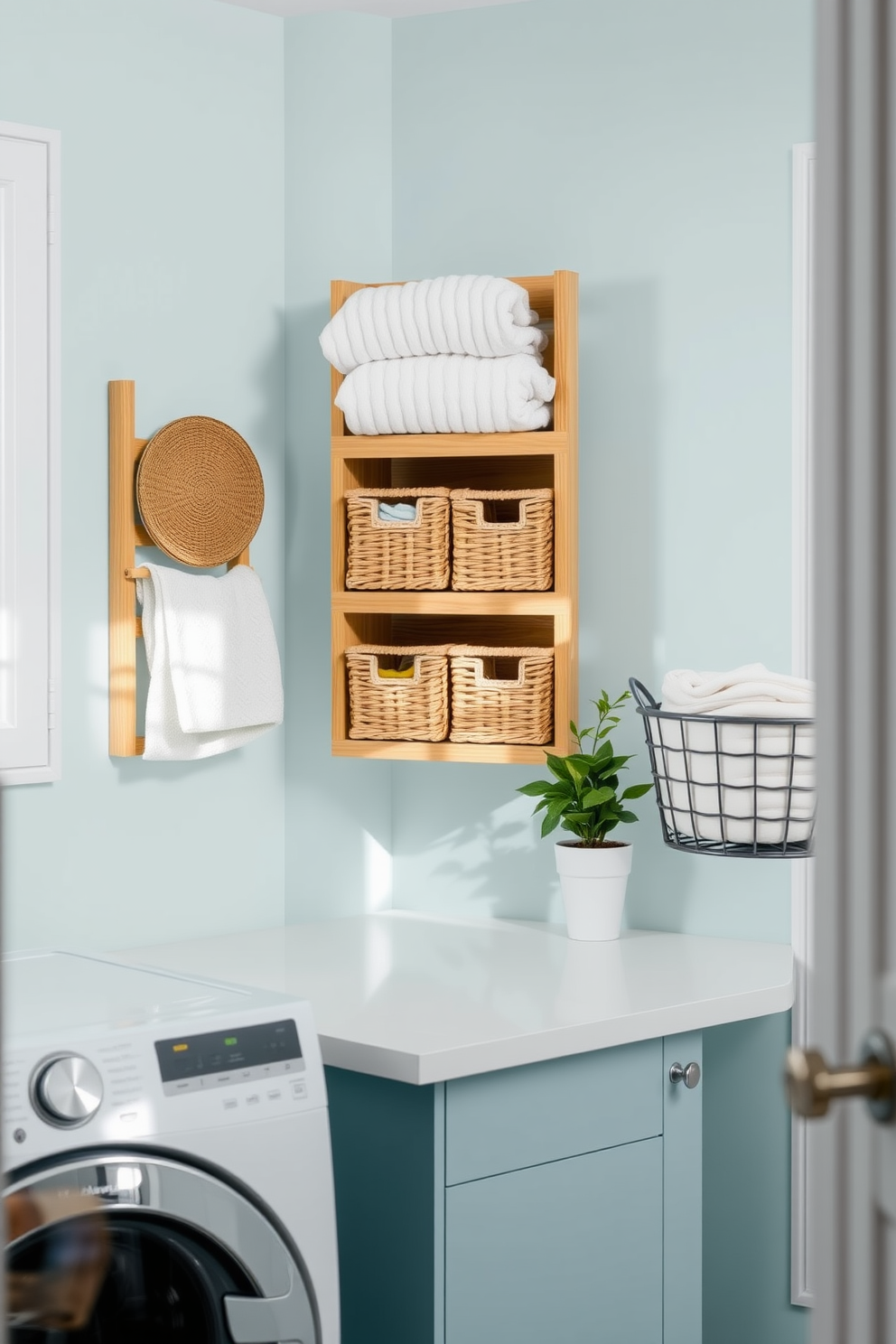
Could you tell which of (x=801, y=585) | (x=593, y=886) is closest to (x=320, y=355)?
(x=801, y=585)

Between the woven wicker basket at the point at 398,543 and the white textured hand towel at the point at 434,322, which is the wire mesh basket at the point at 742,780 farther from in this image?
the white textured hand towel at the point at 434,322

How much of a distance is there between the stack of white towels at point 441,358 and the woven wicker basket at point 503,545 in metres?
0.11

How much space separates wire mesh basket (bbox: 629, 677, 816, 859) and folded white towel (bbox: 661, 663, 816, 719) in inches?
0.6

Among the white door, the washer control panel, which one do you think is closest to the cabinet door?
the washer control panel

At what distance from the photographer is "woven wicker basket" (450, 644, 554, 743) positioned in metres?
2.38

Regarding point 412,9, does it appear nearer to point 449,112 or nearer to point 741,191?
point 449,112

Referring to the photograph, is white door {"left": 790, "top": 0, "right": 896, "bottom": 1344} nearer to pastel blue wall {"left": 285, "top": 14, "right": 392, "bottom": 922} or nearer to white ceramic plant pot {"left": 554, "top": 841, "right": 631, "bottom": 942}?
white ceramic plant pot {"left": 554, "top": 841, "right": 631, "bottom": 942}

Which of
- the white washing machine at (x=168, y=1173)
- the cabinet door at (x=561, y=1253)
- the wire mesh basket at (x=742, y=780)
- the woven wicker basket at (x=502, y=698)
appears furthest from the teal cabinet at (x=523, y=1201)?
the woven wicker basket at (x=502, y=698)

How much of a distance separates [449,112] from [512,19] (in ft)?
0.60

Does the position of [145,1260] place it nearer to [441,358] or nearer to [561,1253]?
[561,1253]

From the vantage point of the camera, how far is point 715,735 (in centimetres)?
207

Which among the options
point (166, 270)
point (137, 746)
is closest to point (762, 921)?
point (137, 746)

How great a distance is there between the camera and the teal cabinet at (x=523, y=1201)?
1845mm

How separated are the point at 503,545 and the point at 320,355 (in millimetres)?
543
